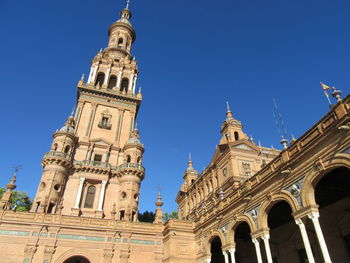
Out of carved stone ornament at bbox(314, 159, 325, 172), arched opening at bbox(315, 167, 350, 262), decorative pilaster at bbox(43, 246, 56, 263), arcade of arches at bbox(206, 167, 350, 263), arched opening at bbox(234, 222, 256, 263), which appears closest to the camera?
carved stone ornament at bbox(314, 159, 325, 172)

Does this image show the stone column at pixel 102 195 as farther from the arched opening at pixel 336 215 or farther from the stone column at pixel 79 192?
the arched opening at pixel 336 215

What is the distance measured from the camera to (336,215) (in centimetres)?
1917

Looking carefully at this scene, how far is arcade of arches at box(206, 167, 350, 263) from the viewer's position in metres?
15.1

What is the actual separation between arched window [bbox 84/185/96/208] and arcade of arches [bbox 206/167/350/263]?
18.3m

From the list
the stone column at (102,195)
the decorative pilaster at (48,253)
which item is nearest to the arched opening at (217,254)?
the stone column at (102,195)

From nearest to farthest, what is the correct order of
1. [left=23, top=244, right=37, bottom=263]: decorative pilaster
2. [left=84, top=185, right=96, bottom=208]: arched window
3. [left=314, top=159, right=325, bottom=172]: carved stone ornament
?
[left=314, top=159, right=325, bottom=172]: carved stone ornament → [left=23, top=244, right=37, bottom=263]: decorative pilaster → [left=84, top=185, right=96, bottom=208]: arched window

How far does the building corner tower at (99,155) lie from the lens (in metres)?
34.2

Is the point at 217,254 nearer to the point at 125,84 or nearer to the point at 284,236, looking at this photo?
the point at 284,236

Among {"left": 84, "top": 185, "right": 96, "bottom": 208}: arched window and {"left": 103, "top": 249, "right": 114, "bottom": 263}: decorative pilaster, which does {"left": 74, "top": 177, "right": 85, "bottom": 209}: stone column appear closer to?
{"left": 84, "top": 185, "right": 96, "bottom": 208}: arched window

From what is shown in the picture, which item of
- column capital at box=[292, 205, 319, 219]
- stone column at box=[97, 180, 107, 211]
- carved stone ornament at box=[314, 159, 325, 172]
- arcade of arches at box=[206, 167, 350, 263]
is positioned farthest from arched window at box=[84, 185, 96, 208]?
carved stone ornament at box=[314, 159, 325, 172]

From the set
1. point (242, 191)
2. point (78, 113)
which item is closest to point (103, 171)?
point (78, 113)

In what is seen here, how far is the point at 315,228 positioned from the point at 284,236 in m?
10.0

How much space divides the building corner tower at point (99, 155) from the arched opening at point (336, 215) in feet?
69.4

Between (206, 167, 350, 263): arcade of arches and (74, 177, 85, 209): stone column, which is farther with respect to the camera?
(74, 177, 85, 209): stone column
